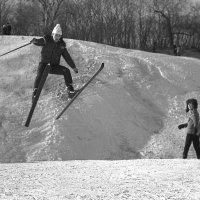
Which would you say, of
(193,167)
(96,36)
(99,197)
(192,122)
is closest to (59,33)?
(192,122)

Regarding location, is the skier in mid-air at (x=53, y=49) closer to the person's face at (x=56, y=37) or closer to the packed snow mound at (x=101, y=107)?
the person's face at (x=56, y=37)

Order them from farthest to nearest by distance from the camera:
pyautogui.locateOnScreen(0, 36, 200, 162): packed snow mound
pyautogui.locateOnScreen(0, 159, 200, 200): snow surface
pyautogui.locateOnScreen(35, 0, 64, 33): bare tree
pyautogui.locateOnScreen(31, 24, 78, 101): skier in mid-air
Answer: pyautogui.locateOnScreen(35, 0, 64, 33): bare tree
pyautogui.locateOnScreen(0, 36, 200, 162): packed snow mound
pyautogui.locateOnScreen(31, 24, 78, 101): skier in mid-air
pyautogui.locateOnScreen(0, 159, 200, 200): snow surface

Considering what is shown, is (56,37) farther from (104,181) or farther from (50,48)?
(104,181)

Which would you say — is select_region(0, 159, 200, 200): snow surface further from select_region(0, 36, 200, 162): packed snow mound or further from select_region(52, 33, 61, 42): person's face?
select_region(0, 36, 200, 162): packed snow mound

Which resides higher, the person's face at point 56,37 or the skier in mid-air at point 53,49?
the person's face at point 56,37

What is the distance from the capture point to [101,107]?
13.8m

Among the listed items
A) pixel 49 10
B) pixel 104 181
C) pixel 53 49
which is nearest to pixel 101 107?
pixel 53 49

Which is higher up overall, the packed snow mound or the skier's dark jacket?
the skier's dark jacket

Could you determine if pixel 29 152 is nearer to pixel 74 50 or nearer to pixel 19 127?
pixel 19 127

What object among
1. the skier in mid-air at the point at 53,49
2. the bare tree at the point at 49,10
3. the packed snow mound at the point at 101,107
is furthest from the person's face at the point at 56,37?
the bare tree at the point at 49,10

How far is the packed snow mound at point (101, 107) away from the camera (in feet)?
38.5

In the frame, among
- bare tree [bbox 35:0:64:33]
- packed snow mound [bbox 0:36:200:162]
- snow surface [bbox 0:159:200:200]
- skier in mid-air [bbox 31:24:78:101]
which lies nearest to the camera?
snow surface [bbox 0:159:200:200]

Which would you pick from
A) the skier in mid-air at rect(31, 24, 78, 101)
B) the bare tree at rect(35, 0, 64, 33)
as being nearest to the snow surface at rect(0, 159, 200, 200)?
the skier in mid-air at rect(31, 24, 78, 101)

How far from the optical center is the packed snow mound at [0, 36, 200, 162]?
11.7m
